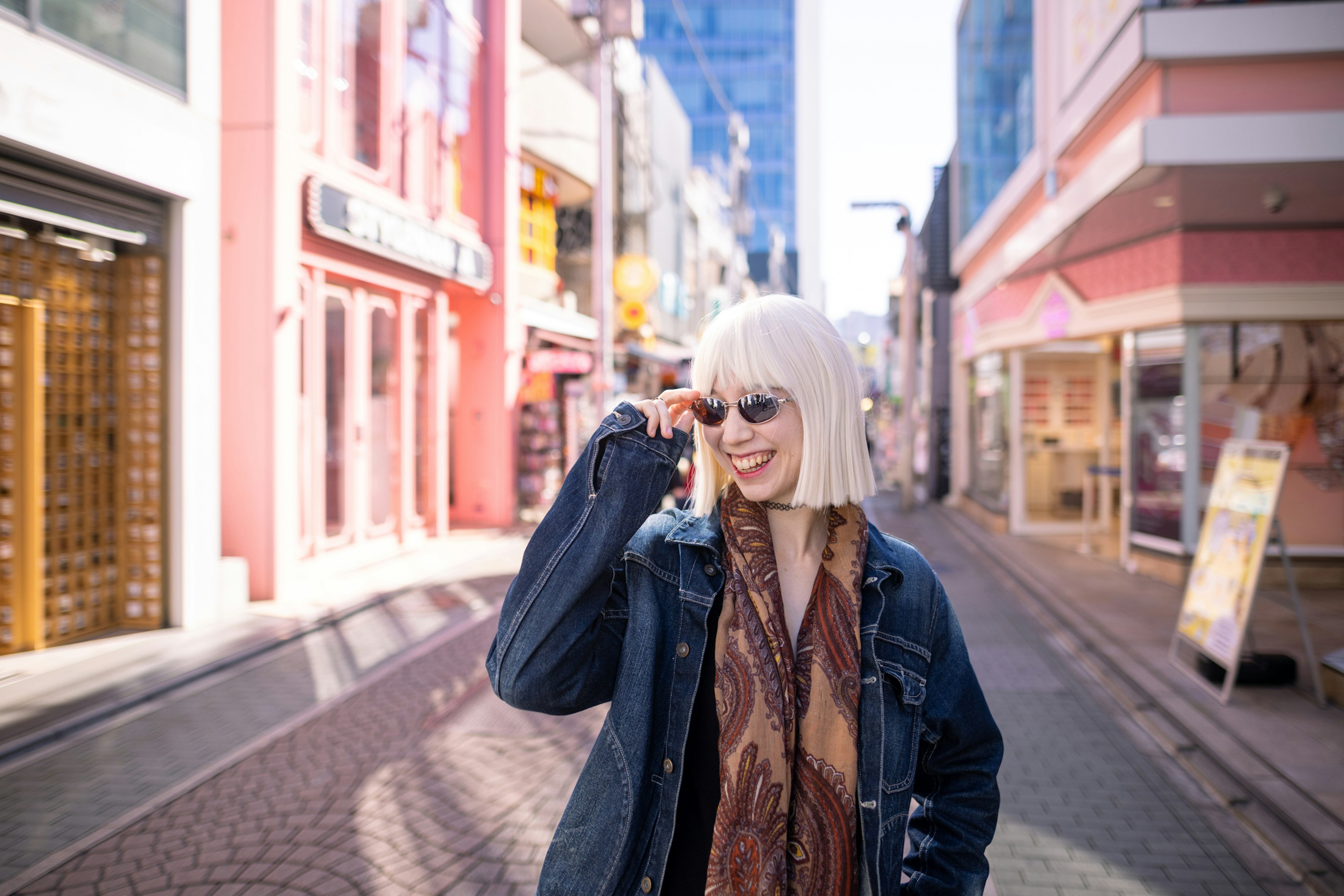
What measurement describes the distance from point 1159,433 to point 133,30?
10.8 meters

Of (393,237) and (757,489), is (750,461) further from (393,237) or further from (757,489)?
(393,237)

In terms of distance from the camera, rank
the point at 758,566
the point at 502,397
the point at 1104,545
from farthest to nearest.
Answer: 1. the point at 502,397
2. the point at 1104,545
3. the point at 758,566

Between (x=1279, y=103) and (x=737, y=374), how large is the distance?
8732 millimetres

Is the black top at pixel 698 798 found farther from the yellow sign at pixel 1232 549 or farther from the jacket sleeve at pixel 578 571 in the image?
the yellow sign at pixel 1232 549

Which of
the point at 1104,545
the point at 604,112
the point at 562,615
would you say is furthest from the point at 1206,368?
the point at 562,615

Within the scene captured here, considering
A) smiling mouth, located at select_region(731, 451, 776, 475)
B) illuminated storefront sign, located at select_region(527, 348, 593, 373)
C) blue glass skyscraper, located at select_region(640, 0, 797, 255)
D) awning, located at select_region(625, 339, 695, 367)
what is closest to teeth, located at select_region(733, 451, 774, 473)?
smiling mouth, located at select_region(731, 451, 776, 475)

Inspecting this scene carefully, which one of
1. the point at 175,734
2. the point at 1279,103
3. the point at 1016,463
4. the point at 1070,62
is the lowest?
the point at 175,734

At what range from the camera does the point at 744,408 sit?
1503 mm

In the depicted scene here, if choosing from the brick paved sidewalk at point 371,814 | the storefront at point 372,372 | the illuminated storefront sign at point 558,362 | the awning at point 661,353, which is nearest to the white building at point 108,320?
the storefront at point 372,372

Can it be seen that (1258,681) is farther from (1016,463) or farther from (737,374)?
(1016,463)

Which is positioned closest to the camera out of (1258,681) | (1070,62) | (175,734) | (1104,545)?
(175,734)

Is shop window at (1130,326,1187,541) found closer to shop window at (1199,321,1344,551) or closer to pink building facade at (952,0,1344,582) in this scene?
pink building facade at (952,0,1344,582)

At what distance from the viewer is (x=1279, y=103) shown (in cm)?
765

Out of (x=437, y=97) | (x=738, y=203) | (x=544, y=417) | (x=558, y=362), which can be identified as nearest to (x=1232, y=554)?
(x=558, y=362)
